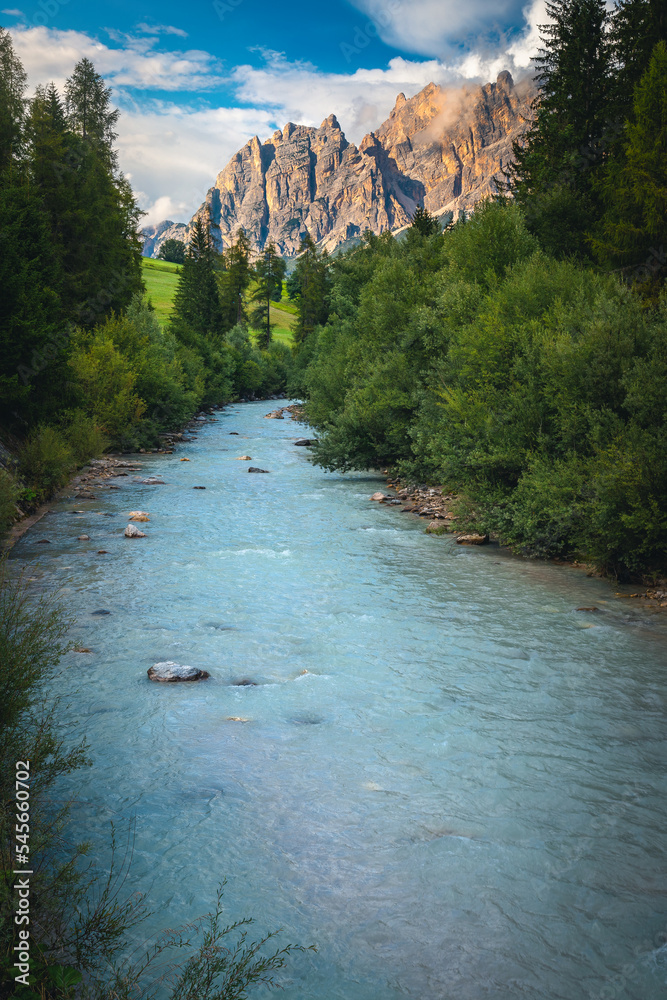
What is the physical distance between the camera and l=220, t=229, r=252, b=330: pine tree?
85.0 metres

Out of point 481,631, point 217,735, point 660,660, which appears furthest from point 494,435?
point 217,735

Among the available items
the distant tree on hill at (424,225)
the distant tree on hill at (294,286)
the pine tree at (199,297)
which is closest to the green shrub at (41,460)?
the distant tree on hill at (424,225)

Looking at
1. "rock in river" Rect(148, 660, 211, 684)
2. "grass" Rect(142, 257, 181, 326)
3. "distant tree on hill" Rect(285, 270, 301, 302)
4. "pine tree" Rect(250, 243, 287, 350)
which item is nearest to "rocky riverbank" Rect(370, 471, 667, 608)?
"rock in river" Rect(148, 660, 211, 684)

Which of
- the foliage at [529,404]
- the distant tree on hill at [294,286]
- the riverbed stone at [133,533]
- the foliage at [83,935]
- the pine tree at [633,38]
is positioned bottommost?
the riverbed stone at [133,533]

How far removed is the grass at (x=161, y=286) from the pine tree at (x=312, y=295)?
557 inches

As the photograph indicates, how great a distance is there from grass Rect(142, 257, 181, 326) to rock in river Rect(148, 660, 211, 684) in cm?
6437

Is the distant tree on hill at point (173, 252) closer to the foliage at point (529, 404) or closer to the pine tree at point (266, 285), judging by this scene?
the pine tree at point (266, 285)

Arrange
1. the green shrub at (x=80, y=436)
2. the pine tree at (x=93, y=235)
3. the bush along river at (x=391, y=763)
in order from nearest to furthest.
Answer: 1. the bush along river at (x=391, y=763)
2. the green shrub at (x=80, y=436)
3. the pine tree at (x=93, y=235)

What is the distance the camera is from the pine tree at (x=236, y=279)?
85.0 metres

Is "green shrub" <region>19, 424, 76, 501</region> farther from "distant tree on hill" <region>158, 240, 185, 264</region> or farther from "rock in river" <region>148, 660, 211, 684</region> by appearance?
"distant tree on hill" <region>158, 240, 185, 264</region>

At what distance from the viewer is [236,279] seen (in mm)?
85562

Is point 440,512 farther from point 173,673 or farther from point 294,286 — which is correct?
point 294,286

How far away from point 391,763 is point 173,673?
323 centimetres

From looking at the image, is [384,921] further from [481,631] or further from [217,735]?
[481,631]
